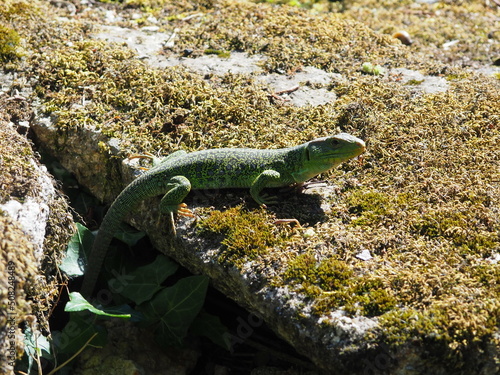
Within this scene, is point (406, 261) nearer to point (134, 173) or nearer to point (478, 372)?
point (478, 372)

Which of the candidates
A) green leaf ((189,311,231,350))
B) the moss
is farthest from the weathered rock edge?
the moss

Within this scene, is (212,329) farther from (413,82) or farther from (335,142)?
(413,82)

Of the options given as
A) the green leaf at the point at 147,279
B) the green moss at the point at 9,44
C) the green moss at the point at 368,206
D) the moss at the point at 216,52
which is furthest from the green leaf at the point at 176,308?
the green moss at the point at 9,44

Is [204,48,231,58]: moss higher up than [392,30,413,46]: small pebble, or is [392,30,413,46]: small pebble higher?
[392,30,413,46]: small pebble

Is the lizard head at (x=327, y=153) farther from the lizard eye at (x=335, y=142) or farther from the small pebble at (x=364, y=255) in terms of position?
the small pebble at (x=364, y=255)

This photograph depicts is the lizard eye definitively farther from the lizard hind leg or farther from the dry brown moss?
the lizard hind leg

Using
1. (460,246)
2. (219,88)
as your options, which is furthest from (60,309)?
(460,246)

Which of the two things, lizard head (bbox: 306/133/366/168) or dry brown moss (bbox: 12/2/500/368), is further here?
lizard head (bbox: 306/133/366/168)
